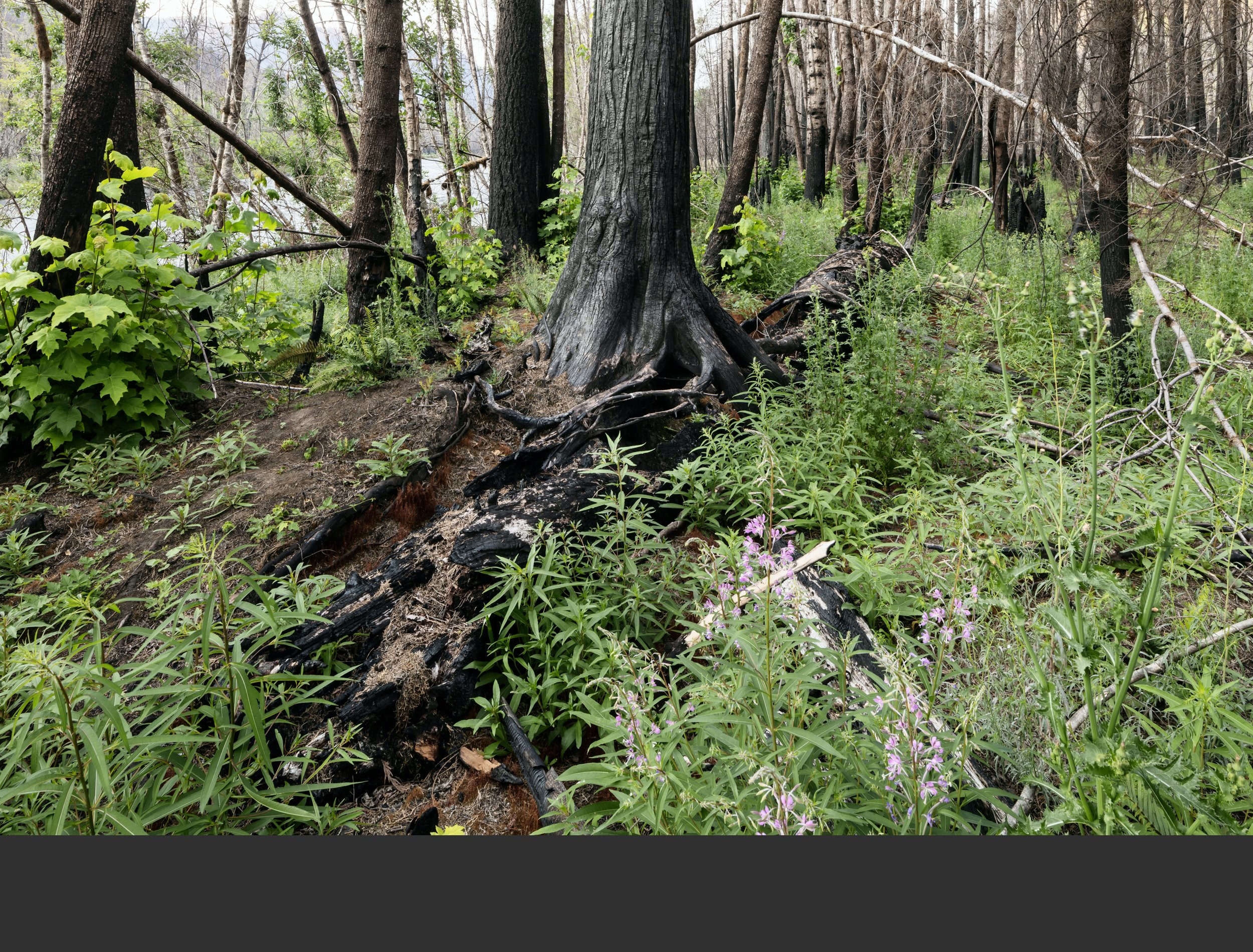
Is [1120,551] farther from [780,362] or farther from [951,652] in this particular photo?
[780,362]

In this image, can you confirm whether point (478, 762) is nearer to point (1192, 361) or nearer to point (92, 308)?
point (1192, 361)

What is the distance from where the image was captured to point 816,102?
13359 mm

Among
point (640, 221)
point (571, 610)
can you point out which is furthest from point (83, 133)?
point (571, 610)

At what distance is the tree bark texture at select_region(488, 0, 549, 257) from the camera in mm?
8109

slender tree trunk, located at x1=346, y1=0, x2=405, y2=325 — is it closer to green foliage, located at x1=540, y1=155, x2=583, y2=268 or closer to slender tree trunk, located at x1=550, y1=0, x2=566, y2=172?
green foliage, located at x1=540, y1=155, x2=583, y2=268

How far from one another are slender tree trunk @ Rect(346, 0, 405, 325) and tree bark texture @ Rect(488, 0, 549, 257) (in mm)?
2063

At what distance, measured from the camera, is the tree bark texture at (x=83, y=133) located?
4.35 m

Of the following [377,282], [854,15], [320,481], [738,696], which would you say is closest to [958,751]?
[738,696]

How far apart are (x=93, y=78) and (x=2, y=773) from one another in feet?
16.1

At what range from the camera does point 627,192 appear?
14.9ft

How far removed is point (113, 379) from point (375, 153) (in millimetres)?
3043

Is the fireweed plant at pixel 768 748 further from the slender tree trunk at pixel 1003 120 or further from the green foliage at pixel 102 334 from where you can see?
the slender tree trunk at pixel 1003 120

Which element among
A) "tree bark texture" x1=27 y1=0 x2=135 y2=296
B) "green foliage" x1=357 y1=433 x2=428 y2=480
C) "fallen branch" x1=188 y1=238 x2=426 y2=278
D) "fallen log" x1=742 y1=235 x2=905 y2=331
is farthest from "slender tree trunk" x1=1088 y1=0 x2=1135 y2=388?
"tree bark texture" x1=27 y1=0 x2=135 y2=296

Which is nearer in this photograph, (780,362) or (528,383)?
(528,383)
